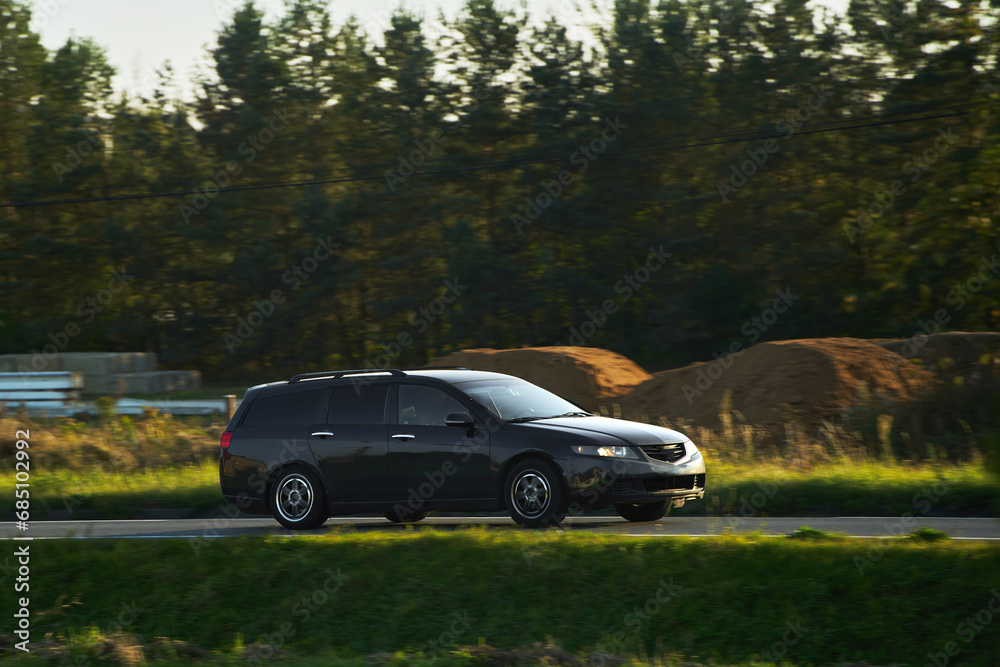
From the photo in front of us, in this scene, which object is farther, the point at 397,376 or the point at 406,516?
the point at 406,516

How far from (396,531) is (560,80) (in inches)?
1320

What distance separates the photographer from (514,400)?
501 inches

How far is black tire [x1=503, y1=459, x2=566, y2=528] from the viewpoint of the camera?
38.0 feet

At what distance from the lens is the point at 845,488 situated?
14570 millimetres

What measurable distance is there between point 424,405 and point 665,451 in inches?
106

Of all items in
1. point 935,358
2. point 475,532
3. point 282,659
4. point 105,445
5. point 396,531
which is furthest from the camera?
point 935,358

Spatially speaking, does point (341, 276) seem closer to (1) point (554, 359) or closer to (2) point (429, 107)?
(2) point (429, 107)

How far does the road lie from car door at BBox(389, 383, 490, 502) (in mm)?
517

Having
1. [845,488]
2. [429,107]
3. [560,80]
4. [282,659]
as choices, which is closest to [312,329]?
[429,107]

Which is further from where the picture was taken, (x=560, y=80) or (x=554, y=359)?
(x=560, y=80)

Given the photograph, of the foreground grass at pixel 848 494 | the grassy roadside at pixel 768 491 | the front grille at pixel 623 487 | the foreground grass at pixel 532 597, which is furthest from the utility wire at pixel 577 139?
the foreground grass at pixel 532 597

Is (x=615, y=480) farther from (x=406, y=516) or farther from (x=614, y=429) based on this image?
(x=406, y=516)

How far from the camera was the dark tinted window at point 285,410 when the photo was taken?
13.3 meters

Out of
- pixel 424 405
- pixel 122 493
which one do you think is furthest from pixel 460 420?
pixel 122 493
